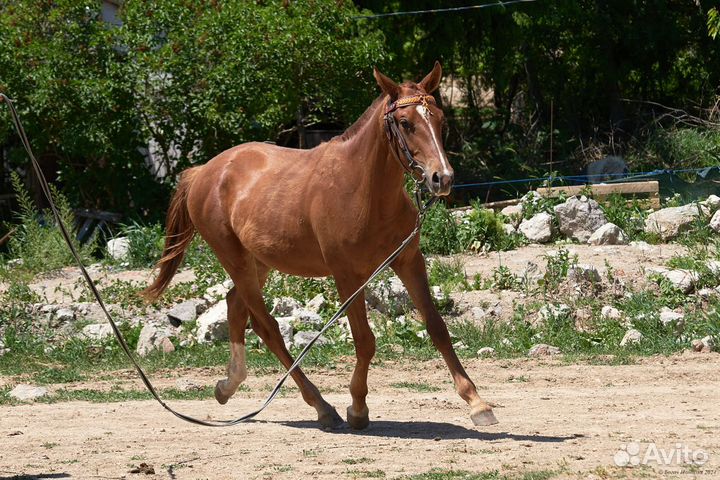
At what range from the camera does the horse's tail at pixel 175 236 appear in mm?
9219

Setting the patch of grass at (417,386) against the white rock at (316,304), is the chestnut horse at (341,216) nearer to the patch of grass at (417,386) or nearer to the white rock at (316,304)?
the patch of grass at (417,386)

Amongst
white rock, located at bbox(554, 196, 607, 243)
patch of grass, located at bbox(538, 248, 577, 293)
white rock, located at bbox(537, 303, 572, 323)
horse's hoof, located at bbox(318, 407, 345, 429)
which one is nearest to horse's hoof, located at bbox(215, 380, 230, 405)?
horse's hoof, located at bbox(318, 407, 345, 429)

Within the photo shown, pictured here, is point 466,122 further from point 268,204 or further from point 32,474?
point 32,474

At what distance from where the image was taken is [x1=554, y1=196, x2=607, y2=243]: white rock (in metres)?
13.6

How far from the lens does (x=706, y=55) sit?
21469 mm

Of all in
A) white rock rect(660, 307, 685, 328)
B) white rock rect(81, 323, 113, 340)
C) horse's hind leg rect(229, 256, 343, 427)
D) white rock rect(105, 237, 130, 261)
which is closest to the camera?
horse's hind leg rect(229, 256, 343, 427)

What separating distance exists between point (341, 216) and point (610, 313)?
→ 15.6 feet

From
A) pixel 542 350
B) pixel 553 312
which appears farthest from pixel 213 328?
pixel 553 312

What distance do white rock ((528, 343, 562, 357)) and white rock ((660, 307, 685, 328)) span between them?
3.78ft

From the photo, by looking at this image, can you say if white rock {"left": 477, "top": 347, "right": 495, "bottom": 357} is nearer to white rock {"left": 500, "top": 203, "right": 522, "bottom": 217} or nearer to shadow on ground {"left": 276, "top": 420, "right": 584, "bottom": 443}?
shadow on ground {"left": 276, "top": 420, "right": 584, "bottom": 443}

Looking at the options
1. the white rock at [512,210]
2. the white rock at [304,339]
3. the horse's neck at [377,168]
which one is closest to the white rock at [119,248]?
the white rock at [304,339]

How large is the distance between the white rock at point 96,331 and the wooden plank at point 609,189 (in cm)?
615

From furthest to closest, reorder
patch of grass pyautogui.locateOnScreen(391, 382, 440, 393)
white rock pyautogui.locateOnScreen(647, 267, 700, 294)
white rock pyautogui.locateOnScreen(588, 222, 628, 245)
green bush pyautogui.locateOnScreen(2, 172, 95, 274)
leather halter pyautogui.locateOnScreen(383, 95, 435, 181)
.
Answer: green bush pyautogui.locateOnScreen(2, 172, 95, 274) < white rock pyautogui.locateOnScreen(588, 222, 628, 245) < white rock pyautogui.locateOnScreen(647, 267, 700, 294) < patch of grass pyautogui.locateOnScreen(391, 382, 440, 393) < leather halter pyautogui.locateOnScreen(383, 95, 435, 181)

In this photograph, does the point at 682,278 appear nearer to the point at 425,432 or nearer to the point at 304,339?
the point at 304,339
